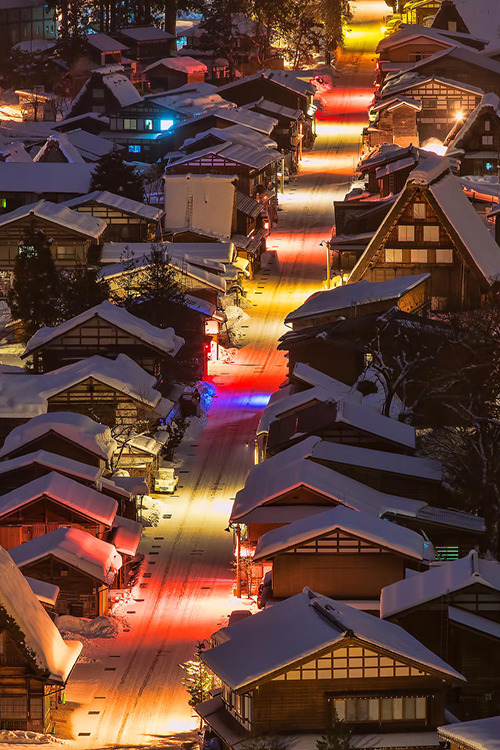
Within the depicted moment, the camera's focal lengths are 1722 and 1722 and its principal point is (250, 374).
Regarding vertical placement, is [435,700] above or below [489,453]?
below

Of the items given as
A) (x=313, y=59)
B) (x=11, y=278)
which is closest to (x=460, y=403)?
(x=11, y=278)

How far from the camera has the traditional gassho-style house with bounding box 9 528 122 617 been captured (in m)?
32.7

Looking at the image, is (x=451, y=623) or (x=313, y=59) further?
(x=313, y=59)

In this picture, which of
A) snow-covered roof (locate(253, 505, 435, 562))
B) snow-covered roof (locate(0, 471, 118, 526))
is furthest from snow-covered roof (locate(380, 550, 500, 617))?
snow-covered roof (locate(0, 471, 118, 526))

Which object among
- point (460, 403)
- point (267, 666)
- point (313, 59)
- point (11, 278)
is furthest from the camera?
point (313, 59)


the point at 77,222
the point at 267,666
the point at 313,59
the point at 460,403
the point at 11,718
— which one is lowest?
the point at 11,718

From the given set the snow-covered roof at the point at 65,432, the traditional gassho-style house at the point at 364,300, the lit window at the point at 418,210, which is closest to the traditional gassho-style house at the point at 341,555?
the snow-covered roof at the point at 65,432

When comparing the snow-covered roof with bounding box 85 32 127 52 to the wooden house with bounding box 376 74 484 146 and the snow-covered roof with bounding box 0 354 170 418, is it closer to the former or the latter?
the wooden house with bounding box 376 74 484 146

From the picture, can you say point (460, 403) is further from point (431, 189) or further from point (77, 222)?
point (77, 222)

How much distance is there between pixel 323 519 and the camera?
2989 cm

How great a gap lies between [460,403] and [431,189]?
45.3ft

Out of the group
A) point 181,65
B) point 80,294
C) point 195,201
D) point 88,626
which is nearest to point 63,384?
point 80,294

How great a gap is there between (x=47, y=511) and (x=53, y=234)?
25418mm

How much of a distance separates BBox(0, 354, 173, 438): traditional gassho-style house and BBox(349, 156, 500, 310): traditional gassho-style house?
11.0m
